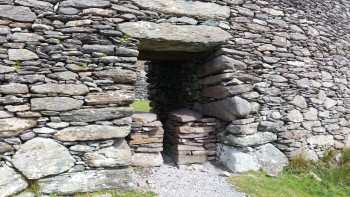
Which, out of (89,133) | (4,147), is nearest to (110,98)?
(89,133)

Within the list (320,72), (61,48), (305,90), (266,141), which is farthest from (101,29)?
(320,72)

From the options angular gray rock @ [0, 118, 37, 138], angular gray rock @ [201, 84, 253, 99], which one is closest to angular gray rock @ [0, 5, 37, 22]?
angular gray rock @ [0, 118, 37, 138]

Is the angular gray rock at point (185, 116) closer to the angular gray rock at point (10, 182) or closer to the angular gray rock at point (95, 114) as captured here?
the angular gray rock at point (95, 114)

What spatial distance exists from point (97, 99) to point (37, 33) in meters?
1.13

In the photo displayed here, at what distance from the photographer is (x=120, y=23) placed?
→ 3969 mm

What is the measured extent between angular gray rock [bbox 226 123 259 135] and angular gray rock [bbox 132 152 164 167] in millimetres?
1387

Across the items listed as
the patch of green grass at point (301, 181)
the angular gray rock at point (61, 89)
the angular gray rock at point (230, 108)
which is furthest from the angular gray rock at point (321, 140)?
the angular gray rock at point (61, 89)

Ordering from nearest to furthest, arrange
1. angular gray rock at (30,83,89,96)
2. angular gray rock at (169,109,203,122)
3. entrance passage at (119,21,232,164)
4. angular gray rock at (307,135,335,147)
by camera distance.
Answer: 1. angular gray rock at (30,83,89,96)
2. entrance passage at (119,21,232,164)
3. angular gray rock at (169,109,203,122)
4. angular gray rock at (307,135,335,147)

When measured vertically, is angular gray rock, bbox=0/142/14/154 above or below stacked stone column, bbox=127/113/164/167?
above

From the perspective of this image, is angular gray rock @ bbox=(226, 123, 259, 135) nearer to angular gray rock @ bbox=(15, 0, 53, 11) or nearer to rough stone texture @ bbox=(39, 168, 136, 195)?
rough stone texture @ bbox=(39, 168, 136, 195)

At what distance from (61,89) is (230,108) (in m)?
2.79

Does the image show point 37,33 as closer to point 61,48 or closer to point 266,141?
point 61,48

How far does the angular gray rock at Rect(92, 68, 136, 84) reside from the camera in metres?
3.81

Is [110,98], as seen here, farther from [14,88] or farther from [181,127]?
[181,127]
